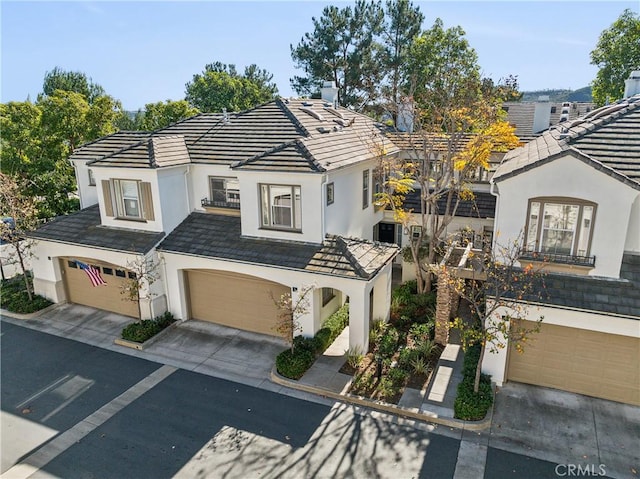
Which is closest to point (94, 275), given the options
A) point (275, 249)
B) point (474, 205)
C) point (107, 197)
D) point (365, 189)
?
point (107, 197)

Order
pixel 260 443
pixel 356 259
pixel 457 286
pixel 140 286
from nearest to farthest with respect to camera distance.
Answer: pixel 260 443 < pixel 457 286 < pixel 356 259 < pixel 140 286

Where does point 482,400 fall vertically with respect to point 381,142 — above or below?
below

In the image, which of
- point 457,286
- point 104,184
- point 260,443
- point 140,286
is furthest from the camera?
point 104,184

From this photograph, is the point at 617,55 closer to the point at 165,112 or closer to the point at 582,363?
the point at 582,363

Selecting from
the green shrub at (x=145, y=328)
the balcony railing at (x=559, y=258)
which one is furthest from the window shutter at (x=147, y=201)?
the balcony railing at (x=559, y=258)

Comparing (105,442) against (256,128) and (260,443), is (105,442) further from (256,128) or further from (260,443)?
(256,128)

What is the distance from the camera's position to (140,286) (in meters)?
16.3

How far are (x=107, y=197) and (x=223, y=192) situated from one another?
15.6ft

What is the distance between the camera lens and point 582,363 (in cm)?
1238

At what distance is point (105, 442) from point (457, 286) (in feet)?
33.2

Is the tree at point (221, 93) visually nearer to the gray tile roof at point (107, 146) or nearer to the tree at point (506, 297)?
the gray tile roof at point (107, 146)

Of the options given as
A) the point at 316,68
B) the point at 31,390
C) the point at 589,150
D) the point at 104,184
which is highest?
the point at 316,68

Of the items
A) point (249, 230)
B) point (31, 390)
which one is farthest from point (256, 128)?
point (31, 390)

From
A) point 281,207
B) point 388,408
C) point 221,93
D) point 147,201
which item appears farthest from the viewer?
point 221,93
